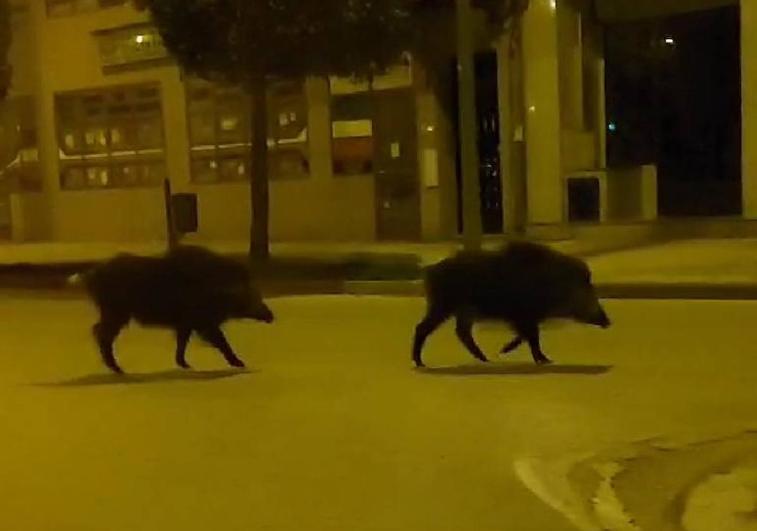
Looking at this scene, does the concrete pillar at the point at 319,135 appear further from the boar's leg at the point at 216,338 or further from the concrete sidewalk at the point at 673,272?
the boar's leg at the point at 216,338

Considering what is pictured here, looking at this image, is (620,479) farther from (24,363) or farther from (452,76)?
(452,76)

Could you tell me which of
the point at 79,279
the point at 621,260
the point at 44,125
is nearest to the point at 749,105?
the point at 621,260

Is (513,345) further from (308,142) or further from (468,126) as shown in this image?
(308,142)

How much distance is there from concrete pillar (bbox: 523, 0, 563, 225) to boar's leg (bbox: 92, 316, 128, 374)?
49.0ft

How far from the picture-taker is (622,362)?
11766mm

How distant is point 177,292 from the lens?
11750 mm

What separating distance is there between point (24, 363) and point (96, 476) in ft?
18.2

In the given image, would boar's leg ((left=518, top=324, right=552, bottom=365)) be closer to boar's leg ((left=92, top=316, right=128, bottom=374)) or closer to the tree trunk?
Result: boar's leg ((left=92, top=316, right=128, bottom=374))

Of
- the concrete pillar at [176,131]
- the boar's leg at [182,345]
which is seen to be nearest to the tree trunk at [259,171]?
the boar's leg at [182,345]

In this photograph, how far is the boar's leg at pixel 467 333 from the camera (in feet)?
38.1

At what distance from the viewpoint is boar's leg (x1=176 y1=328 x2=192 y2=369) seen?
1198 centimetres

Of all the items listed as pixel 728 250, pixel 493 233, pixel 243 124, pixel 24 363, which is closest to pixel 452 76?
pixel 493 233

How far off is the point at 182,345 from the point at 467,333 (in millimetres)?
2455

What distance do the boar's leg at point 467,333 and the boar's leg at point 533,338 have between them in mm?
430
